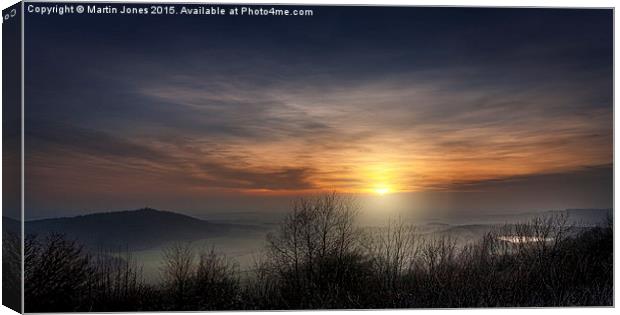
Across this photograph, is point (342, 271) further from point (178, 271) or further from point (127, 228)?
point (127, 228)

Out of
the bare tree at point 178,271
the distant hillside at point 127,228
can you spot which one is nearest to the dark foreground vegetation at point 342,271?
the bare tree at point 178,271

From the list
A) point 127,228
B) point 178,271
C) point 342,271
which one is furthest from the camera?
point 342,271

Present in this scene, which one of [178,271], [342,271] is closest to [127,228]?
[178,271]

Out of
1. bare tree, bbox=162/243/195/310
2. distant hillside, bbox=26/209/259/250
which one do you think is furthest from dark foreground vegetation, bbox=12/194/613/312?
distant hillside, bbox=26/209/259/250

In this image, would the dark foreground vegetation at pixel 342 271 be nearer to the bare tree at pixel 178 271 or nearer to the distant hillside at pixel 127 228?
the bare tree at pixel 178 271

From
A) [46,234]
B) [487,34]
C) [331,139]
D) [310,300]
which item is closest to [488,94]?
[487,34]

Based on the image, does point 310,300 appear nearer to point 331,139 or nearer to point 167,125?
point 331,139

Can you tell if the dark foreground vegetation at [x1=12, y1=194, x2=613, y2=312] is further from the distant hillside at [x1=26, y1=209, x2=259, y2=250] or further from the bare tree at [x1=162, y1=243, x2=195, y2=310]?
the distant hillside at [x1=26, y1=209, x2=259, y2=250]
